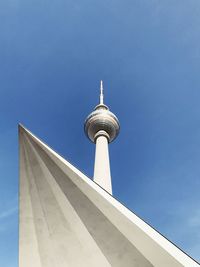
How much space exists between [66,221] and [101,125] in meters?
36.1

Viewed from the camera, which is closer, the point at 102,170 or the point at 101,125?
the point at 102,170

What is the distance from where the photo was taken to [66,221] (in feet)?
57.8

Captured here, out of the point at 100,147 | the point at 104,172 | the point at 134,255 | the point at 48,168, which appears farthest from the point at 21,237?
the point at 100,147

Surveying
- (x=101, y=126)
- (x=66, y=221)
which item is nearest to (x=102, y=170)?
(x=101, y=126)

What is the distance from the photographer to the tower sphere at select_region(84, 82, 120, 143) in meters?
53.2

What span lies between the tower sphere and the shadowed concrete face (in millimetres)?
32500

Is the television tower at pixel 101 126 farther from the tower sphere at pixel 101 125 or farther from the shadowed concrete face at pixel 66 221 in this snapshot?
the shadowed concrete face at pixel 66 221

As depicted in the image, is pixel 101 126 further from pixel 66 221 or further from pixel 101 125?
pixel 66 221

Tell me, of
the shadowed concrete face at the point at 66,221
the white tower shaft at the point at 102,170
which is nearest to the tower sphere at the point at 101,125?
the white tower shaft at the point at 102,170

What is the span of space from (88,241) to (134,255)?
306cm

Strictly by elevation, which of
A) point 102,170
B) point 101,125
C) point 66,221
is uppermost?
point 101,125

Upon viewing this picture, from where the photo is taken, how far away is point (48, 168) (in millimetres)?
19141

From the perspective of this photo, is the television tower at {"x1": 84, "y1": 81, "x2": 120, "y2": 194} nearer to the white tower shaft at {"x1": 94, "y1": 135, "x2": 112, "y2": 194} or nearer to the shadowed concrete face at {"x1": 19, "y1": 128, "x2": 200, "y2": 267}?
the white tower shaft at {"x1": 94, "y1": 135, "x2": 112, "y2": 194}

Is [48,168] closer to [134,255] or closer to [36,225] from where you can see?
[36,225]
